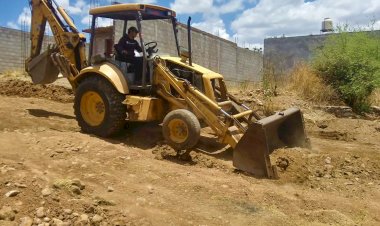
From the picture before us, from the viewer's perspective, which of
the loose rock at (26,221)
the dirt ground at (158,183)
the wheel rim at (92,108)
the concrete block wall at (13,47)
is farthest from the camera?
the concrete block wall at (13,47)

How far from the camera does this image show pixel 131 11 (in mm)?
7305

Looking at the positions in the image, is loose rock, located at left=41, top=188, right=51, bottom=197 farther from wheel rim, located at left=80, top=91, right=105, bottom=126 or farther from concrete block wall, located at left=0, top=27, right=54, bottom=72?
concrete block wall, located at left=0, top=27, right=54, bottom=72

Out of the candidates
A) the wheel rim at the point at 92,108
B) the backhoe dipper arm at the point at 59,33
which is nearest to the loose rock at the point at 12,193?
the wheel rim at the point at 92,108

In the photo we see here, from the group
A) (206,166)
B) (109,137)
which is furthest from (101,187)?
(109,137)

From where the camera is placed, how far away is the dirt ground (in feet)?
13.9

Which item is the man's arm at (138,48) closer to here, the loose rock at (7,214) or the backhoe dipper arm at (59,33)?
the backhoe dipper arm at (59,33)

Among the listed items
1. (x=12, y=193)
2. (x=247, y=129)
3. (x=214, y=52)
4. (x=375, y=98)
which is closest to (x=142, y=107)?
(x=247, y=129)

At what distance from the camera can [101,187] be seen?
4.94 m

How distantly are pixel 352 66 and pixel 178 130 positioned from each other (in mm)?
9133

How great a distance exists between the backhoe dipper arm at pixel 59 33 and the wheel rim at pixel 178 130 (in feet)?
9.79

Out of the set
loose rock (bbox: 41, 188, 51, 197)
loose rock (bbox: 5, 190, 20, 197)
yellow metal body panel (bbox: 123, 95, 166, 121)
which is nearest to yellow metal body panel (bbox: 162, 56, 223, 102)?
yellow metal body panel (bbox: 123, 95, 166, 121)

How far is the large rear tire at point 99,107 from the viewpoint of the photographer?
23.8 feet

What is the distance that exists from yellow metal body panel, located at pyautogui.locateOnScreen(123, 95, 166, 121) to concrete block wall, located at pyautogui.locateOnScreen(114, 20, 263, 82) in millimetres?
8118

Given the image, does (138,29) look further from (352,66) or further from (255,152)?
(352,66)
